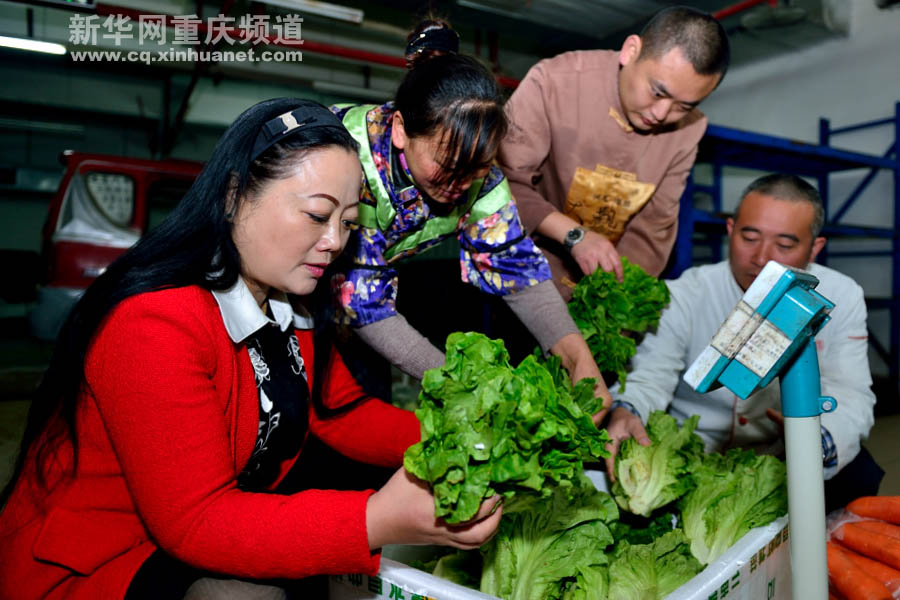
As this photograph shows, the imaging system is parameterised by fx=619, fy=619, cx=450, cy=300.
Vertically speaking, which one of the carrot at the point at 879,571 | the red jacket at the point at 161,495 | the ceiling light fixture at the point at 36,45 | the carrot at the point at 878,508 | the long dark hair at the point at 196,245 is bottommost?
the carrot at the point at 879,571

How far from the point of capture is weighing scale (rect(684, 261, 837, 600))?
941 millimetres

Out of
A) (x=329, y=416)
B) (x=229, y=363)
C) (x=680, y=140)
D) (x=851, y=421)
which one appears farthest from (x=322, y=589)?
(x=680, y=140)

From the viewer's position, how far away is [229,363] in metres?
1.27

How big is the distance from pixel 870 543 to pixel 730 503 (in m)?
0.68

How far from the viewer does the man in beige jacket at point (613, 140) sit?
2189 mm

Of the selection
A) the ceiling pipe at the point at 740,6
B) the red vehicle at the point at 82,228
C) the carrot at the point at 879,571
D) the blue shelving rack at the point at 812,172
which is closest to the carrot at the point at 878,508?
the carrot at the point at 879,571

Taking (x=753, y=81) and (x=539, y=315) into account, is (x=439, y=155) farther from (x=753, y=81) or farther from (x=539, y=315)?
(x=753, y=81)

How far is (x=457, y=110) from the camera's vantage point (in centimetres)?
159

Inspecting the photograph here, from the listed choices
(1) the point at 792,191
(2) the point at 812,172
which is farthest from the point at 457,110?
(2) the point at 812,172

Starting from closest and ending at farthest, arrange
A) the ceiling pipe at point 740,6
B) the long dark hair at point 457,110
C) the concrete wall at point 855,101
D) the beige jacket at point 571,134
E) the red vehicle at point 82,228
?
the long dark hair at point 457,110 → the beige jacket at point 571,134 → the red vehicle at point 82,228 → the ceiling pipe at point 740,6 → the concrete wall at point 855,101

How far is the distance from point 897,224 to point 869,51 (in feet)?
9.93

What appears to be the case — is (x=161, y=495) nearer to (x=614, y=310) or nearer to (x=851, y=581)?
(x=614, y=310)

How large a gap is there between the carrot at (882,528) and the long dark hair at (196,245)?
2169 mm

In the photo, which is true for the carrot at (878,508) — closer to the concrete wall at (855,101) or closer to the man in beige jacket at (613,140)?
the man in beige jacket at (613,140)
